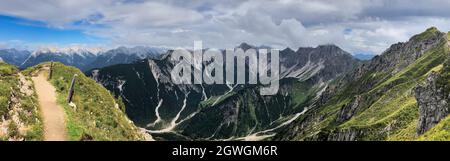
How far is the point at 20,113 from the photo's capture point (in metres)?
70.0

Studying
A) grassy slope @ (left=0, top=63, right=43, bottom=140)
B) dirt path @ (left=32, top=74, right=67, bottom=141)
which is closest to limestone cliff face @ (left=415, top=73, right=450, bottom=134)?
dirt path @ (left=32, top=74, right=67, bottom=141)

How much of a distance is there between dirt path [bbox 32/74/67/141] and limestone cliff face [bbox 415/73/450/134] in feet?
329

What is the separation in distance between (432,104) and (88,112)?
335 feet

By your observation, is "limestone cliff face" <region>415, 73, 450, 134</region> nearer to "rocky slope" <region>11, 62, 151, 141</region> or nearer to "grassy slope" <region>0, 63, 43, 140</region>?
"rocky slope" <region>11, 62, 151, 141</region>

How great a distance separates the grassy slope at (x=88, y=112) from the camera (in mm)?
72812

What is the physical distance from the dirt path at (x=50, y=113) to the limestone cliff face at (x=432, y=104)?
100m

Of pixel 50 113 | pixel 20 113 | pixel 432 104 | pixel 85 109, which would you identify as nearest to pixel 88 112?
pixel 85 109

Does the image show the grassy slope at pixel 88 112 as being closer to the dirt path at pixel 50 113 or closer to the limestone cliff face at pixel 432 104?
the dirt path at pixel 50 113

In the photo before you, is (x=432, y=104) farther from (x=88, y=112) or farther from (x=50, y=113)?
(x=50, y=113)

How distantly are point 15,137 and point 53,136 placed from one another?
5.16m

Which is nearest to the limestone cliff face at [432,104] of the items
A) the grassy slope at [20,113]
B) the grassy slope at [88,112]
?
the grassy slope at [88,112]

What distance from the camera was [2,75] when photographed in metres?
88.2
